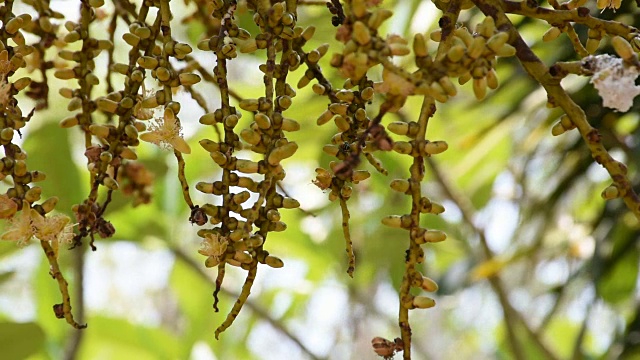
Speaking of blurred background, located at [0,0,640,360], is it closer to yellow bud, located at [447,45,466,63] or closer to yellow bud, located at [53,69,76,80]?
yellow bud, located at [53,69,76,80]

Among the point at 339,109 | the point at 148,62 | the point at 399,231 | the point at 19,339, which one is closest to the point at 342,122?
the point at 339,109

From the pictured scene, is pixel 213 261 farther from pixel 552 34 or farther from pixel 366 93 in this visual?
pixel 552 34

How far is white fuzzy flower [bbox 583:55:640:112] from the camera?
0.39 metres

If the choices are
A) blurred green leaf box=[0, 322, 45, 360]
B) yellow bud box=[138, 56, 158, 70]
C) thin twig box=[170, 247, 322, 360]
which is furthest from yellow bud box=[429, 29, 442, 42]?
thin twig box=[170, 247, 322, 360]

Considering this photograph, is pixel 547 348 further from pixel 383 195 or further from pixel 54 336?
pixel 54 336

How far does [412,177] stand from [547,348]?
0.91 meters

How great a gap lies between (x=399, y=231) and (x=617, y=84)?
0.92m

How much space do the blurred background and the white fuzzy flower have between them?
21.5 inches

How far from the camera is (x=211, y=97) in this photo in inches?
68.5

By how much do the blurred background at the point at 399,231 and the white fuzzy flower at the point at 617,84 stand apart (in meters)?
0.55

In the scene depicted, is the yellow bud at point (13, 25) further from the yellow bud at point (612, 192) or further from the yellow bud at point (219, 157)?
the yellow bud at point (612, 192)

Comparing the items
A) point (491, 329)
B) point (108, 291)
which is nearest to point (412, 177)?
point (491, 329)

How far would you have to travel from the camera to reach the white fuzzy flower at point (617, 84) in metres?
0.39

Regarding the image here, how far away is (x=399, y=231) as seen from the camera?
1.31 meters
